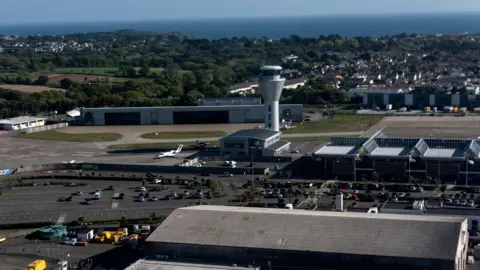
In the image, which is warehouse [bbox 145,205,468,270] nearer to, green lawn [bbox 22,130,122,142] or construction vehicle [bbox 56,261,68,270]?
construction vehicle [bbox 56,261,68,270]

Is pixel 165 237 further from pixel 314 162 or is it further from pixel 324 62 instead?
pixel 324 62

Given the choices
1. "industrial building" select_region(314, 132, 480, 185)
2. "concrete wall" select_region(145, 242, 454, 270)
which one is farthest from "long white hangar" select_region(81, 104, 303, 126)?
"concrete wall" select_region(145, 242, 454, 270)

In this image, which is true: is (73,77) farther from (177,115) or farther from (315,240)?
(315,240)

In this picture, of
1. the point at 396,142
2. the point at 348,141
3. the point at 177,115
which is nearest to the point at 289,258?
the point at 348,141

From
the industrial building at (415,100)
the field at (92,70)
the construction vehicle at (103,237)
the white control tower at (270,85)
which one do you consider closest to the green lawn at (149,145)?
the white control tower at (270,85)

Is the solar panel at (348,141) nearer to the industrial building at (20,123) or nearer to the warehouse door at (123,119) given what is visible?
the warehouse door at (123,119)
